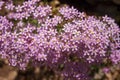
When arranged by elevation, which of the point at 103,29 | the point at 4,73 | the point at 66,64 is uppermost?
the point at 103,29

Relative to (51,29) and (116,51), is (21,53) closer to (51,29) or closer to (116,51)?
(51,29)

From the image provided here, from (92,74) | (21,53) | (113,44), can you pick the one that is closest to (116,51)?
(113,44)

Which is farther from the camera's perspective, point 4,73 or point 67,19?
point 4,73

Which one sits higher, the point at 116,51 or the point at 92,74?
the point at 116,51

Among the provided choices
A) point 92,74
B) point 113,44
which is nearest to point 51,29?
point 113,44

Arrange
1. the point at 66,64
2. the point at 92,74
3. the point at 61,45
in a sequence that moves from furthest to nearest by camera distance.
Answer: the point at 92,74 → the point at 66,64 → the point at 61,45

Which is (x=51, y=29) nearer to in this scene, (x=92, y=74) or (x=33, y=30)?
(x=33, y=30)

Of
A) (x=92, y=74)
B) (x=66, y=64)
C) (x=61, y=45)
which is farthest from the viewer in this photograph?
(x=92, y=74)
